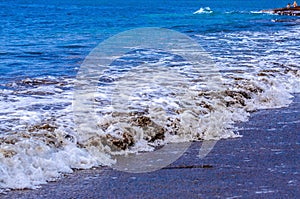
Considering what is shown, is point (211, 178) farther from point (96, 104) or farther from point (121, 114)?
point (96, 104)

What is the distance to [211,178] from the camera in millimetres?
5410

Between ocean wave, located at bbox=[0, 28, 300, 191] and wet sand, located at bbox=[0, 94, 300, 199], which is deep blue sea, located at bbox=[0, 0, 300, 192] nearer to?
ocean wave, located at bbox=[0, 28, 300, 191]

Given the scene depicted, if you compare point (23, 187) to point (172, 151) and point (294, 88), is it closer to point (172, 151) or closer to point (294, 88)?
point (172, 151)

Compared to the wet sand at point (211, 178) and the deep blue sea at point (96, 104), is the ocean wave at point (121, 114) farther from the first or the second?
the wet sand at point (211, 178)

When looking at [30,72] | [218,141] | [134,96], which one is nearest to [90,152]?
[218,141]

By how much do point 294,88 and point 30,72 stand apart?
20.7 feet

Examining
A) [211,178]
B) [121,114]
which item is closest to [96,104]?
[121,114]

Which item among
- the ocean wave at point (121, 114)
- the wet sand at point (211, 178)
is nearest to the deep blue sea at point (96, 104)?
the ocean wave at point (121, 114)

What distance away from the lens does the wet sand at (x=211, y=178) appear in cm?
500

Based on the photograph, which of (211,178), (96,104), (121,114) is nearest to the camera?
(211,178)

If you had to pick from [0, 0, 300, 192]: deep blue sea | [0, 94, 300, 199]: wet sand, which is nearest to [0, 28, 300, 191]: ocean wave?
[0, 0, 300, 192]: deep blue sea

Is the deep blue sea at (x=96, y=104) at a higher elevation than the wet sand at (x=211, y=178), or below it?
higher

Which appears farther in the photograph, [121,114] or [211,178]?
[121,114]

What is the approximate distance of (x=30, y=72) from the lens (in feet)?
42.5
